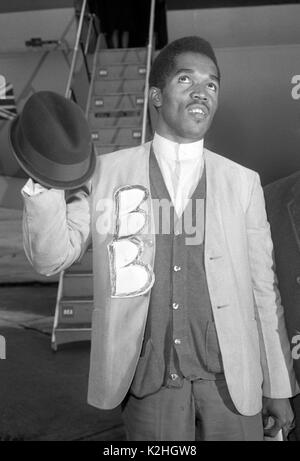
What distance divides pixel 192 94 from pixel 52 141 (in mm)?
400

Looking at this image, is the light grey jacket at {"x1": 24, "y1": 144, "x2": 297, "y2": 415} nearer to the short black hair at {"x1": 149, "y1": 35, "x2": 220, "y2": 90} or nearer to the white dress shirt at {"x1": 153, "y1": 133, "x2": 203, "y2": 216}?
the white dress shirt at {"x1": 153, "y1": 133, "x2": 203, "y2": 216}

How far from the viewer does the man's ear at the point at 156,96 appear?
1.21 meters

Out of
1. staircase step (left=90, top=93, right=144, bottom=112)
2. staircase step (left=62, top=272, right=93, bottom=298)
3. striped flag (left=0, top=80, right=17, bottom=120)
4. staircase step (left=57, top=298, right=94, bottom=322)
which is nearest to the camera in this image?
staircase step (left=57, top=298, right=94, bottom=322)

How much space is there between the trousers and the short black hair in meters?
0.67

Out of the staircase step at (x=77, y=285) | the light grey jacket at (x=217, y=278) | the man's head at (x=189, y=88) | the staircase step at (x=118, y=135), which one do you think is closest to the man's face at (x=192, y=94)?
the man's head at (x=189, y=88)

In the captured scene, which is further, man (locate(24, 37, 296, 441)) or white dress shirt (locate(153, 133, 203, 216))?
white dress shirt (locate(153, 133, 203, 216))

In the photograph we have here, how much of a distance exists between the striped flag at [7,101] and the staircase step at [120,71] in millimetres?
1237

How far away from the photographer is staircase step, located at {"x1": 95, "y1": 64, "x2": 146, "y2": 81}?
552 centimetres

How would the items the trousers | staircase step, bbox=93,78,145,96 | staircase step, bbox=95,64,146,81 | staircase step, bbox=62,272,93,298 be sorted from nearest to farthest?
1. the trousers
2. staircase step, bbox=62,272,93,298
3. staircase step, bbox=93,78,145,96
4. staircase step, bbox=95,64,146,81

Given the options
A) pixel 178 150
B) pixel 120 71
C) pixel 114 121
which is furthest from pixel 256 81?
pixel 178 150

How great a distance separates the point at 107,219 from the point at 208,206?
219 mm

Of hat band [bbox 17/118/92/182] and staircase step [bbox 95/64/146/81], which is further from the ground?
staircase step [bbox 95/64/146/81]
